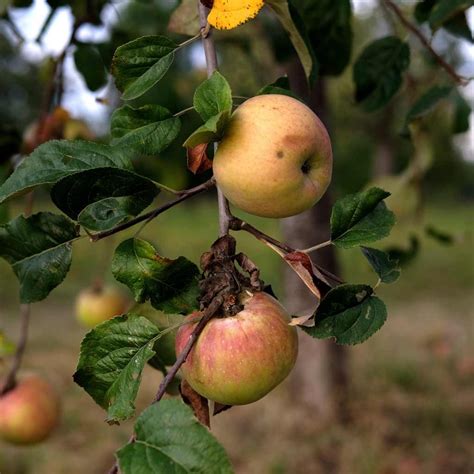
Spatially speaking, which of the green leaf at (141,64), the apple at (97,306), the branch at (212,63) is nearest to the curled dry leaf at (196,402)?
the branch at (212,63)

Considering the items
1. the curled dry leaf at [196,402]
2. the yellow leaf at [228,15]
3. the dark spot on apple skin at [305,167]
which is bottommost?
the curled dry leaf at [196,402]

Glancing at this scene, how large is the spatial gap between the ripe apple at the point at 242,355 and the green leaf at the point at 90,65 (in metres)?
0.68

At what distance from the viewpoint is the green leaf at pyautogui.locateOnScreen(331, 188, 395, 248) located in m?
0.56

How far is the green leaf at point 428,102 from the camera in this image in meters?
0.89

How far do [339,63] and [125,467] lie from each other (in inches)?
28.5

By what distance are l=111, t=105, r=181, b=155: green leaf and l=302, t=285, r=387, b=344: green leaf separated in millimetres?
191

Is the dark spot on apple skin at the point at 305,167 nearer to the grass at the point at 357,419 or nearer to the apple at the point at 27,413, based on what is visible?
the apple at the point at 27,413

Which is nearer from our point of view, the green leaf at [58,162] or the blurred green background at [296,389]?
the green leaf at [58,162]

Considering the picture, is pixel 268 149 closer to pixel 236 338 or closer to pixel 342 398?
pixel 236 338

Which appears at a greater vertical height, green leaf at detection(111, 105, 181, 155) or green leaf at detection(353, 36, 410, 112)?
green leaf at detection(111, 105, 181, 155)

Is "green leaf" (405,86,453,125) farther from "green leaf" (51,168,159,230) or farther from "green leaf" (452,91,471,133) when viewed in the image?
"green leaf" (51,168,159,230)

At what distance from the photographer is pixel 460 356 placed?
354 cm

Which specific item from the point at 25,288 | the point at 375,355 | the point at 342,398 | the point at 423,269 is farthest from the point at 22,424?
the point at 423,269

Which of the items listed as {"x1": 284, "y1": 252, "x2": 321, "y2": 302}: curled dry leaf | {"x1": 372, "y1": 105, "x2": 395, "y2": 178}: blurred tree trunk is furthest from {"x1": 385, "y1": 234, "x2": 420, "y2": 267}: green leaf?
{"x1": 372, "y1": 105, "x2": 395, "y2": 178}: blurred tree trunk
